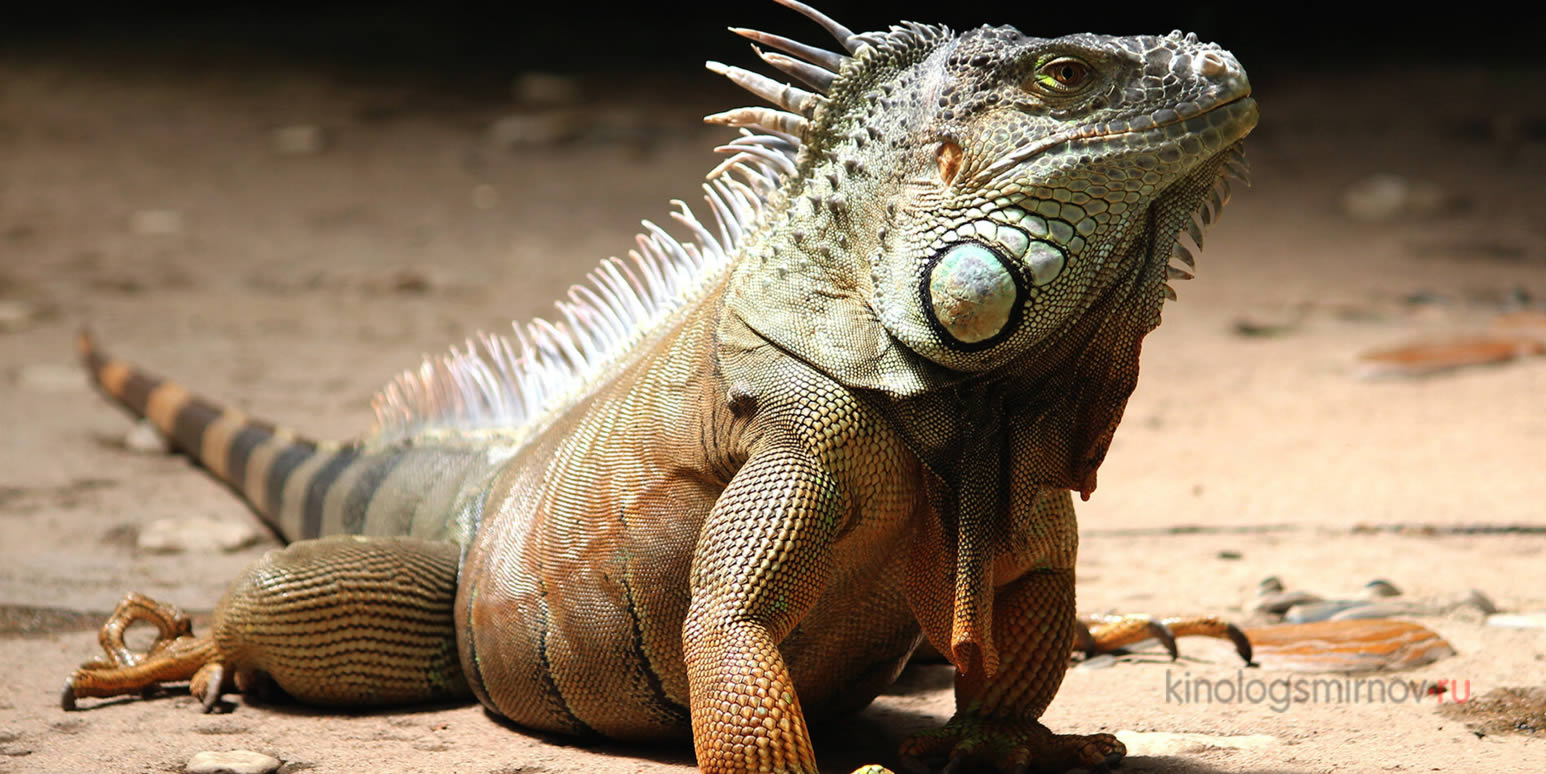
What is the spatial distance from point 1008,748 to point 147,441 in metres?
4.92

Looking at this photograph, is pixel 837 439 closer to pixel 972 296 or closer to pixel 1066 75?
pixel 972 296

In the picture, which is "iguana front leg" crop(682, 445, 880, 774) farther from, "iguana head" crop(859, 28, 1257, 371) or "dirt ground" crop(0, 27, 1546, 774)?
"dirt ground" crop(0, 27, 1546, 774)

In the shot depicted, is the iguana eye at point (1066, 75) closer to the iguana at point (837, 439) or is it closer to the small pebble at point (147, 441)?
the iguana at point (837, 439)

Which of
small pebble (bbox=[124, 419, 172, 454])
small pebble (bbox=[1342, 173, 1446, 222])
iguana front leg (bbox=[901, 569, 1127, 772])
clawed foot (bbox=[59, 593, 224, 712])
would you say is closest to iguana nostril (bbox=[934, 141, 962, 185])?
iguana front leg (bbox=[901, 569, 1127, 772])

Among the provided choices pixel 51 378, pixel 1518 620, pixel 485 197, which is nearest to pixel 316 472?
pixel 51 378

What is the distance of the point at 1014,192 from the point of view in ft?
9.23

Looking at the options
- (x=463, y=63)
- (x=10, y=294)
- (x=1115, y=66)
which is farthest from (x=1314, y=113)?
(x=1115, y=66)

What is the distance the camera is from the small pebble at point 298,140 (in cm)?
1391

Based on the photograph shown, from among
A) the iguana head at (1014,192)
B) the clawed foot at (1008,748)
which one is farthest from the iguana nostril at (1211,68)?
the clawed foot at (1008,748)

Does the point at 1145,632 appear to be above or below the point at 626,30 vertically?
below

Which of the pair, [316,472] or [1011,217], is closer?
[1011,217]

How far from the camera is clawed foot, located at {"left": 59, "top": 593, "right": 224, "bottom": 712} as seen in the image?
13.1ft

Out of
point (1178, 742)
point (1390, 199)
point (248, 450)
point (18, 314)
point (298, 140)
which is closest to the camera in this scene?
point (1178, 742)

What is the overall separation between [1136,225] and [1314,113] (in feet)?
43.2
